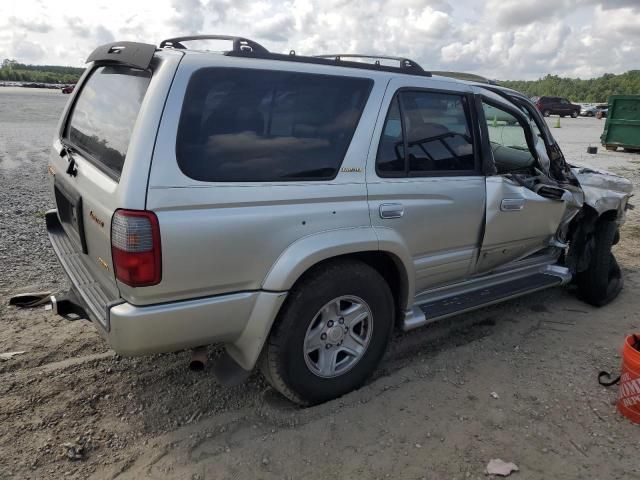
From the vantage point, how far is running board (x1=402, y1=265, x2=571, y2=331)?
341cm

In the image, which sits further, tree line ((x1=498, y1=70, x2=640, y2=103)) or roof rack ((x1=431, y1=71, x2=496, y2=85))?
tree line ((x1=498, y1=70, x2=640, y2=103))

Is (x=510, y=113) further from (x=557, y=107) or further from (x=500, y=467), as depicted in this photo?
(x=557, y=107)

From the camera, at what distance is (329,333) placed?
2941 mm

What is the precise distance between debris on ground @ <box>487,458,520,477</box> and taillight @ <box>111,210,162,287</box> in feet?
6.21

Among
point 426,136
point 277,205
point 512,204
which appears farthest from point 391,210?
point 512,204

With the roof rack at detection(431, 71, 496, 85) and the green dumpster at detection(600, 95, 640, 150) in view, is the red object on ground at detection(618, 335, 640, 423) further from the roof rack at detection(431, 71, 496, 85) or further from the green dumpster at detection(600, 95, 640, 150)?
the green dumpster at detection(600, 95, 640, 150)

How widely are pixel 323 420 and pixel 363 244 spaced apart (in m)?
1.03

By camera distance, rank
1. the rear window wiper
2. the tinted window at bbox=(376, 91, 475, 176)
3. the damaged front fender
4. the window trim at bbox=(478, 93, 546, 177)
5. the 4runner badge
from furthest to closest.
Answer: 1. the damaged front fender
2. the window trim at bbox=(478, 93, 546, 177)
3. the tinted window at bbox=(376, 91, 475, 176)
4. the rear window wiper
5. the 4runner badge

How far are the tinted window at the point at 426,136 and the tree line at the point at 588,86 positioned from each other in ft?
222

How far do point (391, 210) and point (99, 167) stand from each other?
161 centimetres

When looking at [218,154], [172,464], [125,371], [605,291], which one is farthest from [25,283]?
[605,291]

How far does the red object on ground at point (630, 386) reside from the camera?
114 inches

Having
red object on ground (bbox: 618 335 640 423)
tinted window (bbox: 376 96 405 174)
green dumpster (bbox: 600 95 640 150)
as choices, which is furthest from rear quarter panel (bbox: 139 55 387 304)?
green dumpster (bbox: 600 95 640 150)

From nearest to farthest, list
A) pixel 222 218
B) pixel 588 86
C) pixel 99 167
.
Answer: pixel 222 218 → pixel 99 167 → pixel 588 86
